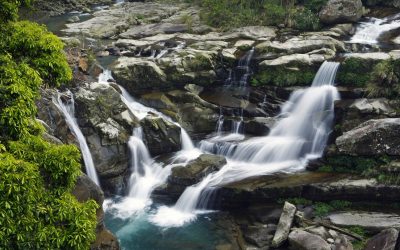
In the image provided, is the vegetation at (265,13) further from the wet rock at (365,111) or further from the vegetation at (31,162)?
the vegetation at (31,162)

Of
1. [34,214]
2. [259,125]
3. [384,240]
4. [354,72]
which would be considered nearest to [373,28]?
[354,72]

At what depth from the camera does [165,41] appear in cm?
3278

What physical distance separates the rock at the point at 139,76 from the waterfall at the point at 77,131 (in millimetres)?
4984

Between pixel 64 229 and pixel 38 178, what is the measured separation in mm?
1296

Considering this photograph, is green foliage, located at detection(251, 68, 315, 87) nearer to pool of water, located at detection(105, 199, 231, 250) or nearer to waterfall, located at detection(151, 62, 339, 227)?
waterfall, located at detection(151, 62, 339, 227)

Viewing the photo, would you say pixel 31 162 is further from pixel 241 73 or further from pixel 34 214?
pixel 241 73

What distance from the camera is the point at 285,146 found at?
21812 millimetres

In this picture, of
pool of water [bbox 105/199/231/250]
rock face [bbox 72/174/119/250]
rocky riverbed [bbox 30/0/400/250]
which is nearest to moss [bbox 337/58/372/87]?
rocky riverbed [bbox 30/0/400/250]

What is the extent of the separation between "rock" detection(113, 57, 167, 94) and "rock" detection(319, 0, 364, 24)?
50.8 feet

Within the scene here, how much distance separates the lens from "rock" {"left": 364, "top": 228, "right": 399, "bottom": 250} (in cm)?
1463

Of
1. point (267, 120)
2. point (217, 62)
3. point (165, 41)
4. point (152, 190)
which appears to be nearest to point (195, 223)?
point (152, 190)

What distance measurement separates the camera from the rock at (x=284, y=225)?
16.2 metres

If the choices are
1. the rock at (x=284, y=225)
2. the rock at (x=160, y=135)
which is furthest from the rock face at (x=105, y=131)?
the rock at (x=284, y=225)

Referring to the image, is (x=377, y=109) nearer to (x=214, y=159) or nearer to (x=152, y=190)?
(x=214, y=159)
